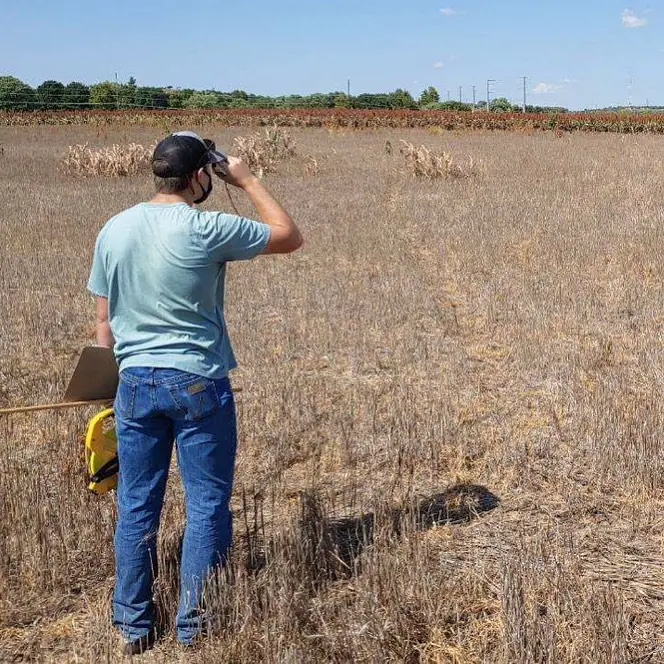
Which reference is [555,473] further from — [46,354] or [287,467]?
[46,354]

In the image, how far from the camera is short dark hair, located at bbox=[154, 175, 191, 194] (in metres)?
2.79

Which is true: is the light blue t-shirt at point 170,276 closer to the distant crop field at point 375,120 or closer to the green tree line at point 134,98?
the distant crop field at point 375,120

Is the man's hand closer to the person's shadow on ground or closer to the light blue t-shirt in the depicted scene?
the light blue t-shirt

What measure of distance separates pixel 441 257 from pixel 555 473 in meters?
6.42

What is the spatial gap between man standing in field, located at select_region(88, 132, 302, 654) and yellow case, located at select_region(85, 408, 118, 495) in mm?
242

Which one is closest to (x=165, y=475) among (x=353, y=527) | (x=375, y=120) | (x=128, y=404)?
(x=128, y=404)

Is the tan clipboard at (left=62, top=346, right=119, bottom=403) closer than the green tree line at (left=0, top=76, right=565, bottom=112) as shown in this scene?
Yes

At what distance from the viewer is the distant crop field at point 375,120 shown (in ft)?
126

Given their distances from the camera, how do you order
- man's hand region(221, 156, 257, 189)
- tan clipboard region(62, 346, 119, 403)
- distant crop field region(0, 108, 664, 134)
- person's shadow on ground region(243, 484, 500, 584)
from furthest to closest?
distant crop field region(0, 108, 664, 134)
person's shadow on ground region(243, 484, 500, 584)
tan clipboard region(62, 346, 119, 403)
man's hand region(221, 156, 257, 189)

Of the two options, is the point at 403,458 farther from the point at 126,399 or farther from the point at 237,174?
the point at 237,174

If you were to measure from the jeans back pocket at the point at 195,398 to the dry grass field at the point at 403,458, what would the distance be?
1.89 feet

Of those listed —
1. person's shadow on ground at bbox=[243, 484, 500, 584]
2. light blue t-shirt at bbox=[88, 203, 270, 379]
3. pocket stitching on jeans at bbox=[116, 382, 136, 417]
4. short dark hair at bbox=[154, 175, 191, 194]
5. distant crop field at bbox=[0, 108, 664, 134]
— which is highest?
distant crop field at bbox=[0, 108, 664, 134]

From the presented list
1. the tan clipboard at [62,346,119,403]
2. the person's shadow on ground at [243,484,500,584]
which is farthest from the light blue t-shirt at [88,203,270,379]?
the person's shadow on ground at [243,484,500,584]

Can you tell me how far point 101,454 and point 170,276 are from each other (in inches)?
33.4
